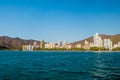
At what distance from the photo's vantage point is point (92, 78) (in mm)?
47188

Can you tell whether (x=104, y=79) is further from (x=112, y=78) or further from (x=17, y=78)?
(x=17, y=78)

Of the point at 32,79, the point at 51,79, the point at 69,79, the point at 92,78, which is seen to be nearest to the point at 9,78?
the point at 32,79

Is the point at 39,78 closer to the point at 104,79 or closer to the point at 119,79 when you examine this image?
the point at 104,79

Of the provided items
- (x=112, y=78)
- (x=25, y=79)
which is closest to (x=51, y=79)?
(x=25, y=79)

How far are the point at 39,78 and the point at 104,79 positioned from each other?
13044 mm

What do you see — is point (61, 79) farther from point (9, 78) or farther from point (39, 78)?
point (9, 78)

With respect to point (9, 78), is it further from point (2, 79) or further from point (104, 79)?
point (104, 79)

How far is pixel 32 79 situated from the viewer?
4516 centimetres

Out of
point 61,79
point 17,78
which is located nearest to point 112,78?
point 61,79

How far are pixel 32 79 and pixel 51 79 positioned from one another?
3.72 meters

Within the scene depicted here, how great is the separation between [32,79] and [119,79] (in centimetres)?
1715

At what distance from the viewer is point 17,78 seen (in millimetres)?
46188

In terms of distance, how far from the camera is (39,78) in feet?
152

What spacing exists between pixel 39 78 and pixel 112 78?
48.9 ft
